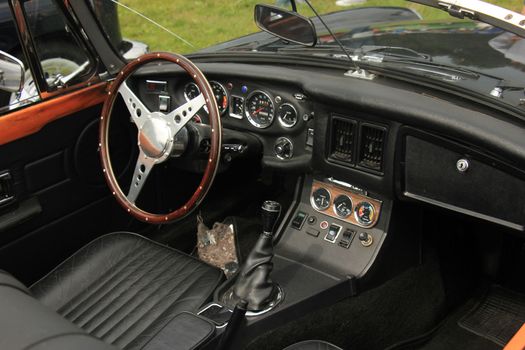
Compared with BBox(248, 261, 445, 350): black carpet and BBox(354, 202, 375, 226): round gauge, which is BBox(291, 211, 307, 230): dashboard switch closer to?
BBox(354, 202, 375, 226): round gauge

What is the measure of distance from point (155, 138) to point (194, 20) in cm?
101

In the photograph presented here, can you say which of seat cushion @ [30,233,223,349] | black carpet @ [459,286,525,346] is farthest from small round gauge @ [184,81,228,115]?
black carpet @ [459,286,525,346]

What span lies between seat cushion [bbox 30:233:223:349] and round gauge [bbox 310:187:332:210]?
0.51m

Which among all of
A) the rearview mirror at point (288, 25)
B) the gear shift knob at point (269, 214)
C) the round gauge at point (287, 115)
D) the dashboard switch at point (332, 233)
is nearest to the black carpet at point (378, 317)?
the dashboard switch at point (332, 233)

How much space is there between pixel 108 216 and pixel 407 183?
1.46 metres

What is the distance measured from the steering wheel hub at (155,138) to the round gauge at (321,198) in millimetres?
666

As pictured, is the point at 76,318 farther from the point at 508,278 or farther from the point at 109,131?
the point at 508,278

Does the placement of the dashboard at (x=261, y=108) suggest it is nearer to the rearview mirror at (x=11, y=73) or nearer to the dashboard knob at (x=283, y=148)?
the dashboard knob at (x=283, y=148)

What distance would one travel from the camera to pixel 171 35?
287cm

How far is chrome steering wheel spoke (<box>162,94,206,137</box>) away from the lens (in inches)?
88.8

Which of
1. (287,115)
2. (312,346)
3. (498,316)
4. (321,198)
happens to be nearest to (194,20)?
(287,115)

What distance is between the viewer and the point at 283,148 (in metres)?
2.56

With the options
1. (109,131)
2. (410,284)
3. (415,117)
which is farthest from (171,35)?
(410,284)

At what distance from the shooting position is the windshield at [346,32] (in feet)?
7.65
